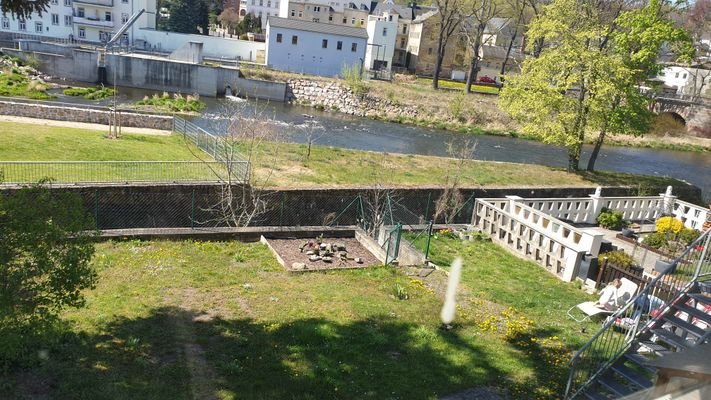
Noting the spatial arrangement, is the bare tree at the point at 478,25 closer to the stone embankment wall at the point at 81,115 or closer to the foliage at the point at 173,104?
the foliage at the point at 173,104

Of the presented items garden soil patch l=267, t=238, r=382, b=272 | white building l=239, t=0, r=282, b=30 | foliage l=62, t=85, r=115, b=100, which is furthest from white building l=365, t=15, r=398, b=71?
garden soil patch l=267, t=238, r=382, b=272

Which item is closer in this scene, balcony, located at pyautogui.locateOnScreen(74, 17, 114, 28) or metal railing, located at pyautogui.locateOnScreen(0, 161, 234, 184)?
metal railing, located at pyautogui.locateOnScreen(0, 161, 234, 184)

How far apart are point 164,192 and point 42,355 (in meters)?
8.71

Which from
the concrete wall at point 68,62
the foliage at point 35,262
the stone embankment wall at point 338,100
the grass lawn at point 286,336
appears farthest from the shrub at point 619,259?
the concrete wall at point 68,62

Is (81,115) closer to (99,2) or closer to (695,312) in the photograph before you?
(695,312)

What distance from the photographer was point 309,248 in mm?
15008

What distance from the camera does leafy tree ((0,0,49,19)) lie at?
339 inches

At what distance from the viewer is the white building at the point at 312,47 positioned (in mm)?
58750

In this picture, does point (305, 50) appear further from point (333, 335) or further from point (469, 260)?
point (333, 335)

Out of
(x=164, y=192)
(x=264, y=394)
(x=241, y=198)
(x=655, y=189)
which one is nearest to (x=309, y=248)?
(x=241, y=198)

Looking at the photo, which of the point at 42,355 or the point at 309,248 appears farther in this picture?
the point at 309,248

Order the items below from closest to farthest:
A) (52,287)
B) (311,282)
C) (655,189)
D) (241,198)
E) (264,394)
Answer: (52,287), (264,394), (311,282), (241,198), (655,189)

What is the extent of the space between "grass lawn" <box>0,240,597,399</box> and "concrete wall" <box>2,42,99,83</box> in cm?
4234

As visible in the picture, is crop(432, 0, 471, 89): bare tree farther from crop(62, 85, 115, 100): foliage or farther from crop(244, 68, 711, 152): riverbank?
crop(62, 85, 115, 100): foliage
